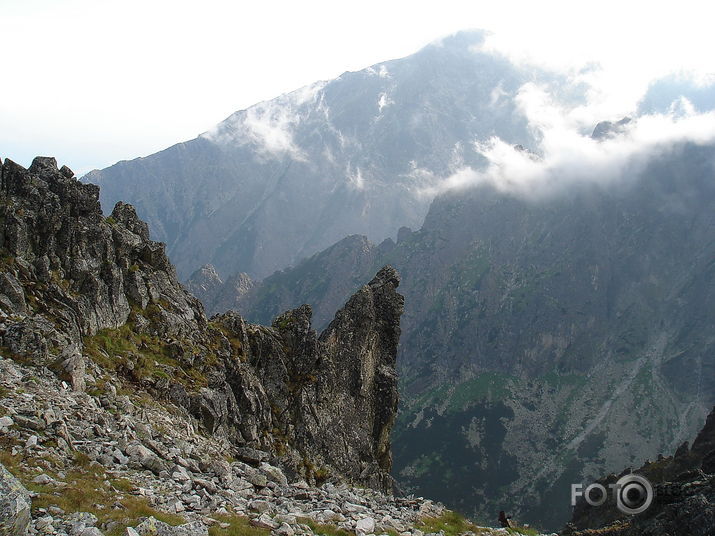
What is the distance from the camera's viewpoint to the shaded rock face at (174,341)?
4016cm

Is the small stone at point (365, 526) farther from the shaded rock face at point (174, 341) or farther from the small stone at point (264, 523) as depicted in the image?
the shaded rock face at point (174, 341)

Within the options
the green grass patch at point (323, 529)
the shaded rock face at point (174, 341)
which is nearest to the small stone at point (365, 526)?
the green grass patch at point (323, 529)

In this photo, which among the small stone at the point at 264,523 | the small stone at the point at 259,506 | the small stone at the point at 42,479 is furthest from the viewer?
the small stone at the point at 259,506

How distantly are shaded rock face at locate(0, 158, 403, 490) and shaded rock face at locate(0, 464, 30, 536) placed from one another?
15802mm

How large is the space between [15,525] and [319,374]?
52.8m

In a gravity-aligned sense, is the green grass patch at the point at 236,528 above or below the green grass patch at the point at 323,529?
above

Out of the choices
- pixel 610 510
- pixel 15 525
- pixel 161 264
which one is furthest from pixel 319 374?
pixel 610 510

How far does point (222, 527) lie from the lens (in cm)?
2088

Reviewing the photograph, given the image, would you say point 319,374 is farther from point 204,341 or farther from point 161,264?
point 161,264

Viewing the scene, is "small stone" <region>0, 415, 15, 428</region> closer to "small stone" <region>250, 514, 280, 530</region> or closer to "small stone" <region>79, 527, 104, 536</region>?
"small stone" <region>79, 527, 104, 536</region>

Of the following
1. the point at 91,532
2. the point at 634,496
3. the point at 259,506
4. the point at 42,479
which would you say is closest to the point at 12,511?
the point at 91,532

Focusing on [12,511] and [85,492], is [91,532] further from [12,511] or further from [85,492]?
[85,492]

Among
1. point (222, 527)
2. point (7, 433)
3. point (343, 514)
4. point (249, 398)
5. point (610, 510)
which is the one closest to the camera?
point (222, 527)

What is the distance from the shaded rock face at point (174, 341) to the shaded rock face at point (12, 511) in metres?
15.8
